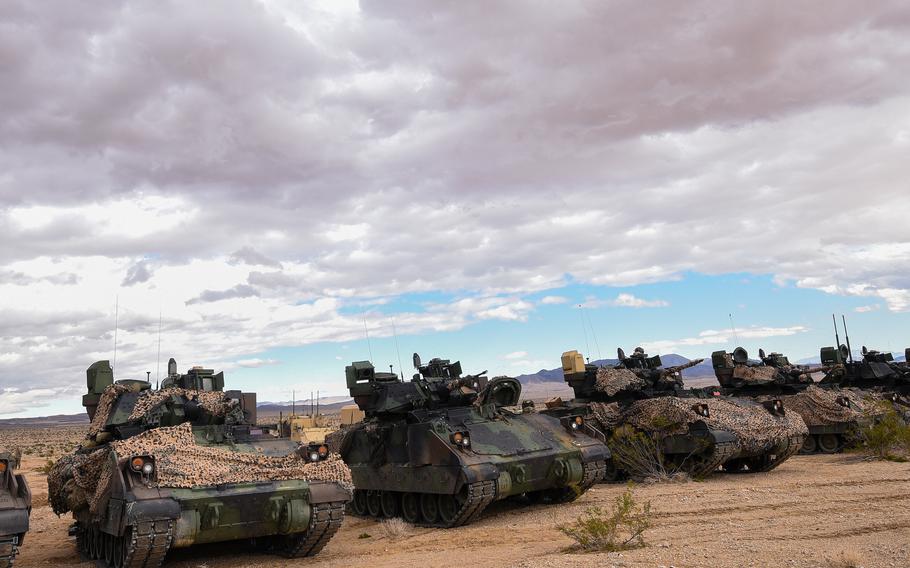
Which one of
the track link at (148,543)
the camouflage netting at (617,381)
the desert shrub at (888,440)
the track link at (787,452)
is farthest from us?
the camouflage netting at (617,381)

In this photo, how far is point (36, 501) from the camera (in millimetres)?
19469

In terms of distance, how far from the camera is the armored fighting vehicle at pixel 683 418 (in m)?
15.9

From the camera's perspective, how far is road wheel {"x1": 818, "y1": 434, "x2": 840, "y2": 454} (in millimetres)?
21125

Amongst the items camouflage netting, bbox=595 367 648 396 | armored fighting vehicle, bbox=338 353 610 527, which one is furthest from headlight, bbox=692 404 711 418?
armored fighting vehicle, bbox=338 353 610 527

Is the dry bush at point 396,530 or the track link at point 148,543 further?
the dry bush at point 396,530

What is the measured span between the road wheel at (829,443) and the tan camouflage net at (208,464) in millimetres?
15870

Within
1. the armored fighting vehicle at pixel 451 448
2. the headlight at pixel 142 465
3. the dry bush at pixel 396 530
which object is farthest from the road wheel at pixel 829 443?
the headlight at pixel 142 465

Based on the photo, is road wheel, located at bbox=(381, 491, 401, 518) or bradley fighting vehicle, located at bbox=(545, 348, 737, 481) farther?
bradley fighting vehicle, located at bbox=(545, 348, 737, 481)

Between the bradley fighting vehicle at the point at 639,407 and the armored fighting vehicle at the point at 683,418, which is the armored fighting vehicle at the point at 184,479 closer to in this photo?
the bradley fighting vehicle at the point at 639,407

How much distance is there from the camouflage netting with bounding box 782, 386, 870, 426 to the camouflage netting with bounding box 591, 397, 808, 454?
13.5 ft

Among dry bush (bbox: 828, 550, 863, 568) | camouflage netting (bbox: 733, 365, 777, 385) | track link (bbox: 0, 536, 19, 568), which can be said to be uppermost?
camouflage netting (bbox: 733, 365, 777, 385)

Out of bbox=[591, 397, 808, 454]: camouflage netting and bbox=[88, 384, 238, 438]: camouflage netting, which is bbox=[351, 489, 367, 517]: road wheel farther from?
bbox=[591, 397, 808, 454]: camouflage netting

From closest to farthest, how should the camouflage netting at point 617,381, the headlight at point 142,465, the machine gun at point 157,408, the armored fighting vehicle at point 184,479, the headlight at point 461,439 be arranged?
1. the armored fighting vehicle at point 184,479
2. the headlight at point 142,465
3. the machine gun at point 157,408
4. the headlight at point 461,439
5. the camouflage netting at point 617,381

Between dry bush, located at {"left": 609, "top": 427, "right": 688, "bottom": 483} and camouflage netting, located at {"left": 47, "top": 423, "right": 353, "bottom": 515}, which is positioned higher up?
camouflage netting, located at {"left": 47, "top": 423, "right": 353, "bottom": 515}
